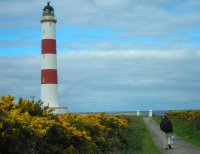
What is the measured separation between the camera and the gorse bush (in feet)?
26.7

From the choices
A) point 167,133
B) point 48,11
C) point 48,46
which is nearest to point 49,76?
point 48,46

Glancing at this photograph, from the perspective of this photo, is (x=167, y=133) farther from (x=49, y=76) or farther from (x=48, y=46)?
(x=48, y=46)

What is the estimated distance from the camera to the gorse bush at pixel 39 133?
8125 mm

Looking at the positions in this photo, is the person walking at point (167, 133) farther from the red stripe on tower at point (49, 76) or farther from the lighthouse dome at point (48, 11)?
the lighthouse dome at point (48, 11)

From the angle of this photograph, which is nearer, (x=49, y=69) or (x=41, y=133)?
(x=41, y=133)

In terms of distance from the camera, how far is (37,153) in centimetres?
918

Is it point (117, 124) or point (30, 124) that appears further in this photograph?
point (117, 124)

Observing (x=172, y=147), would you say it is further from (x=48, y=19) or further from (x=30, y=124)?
(x=48, y=19)

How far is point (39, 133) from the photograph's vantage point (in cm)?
933

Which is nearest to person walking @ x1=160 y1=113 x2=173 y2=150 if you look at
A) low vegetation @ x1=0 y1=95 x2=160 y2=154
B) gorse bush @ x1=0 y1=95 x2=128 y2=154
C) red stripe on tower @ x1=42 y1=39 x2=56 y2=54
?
low vegetation @ x1=0 y1=95 x2=160 y2=154

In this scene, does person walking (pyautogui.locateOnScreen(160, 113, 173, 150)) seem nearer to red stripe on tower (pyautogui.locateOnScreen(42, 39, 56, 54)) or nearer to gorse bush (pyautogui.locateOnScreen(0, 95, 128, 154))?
gorse bush (pyautogui.locateOnScreen(0, 95, 128, 154))

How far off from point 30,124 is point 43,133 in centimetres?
33

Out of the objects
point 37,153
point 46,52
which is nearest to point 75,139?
point 37,153

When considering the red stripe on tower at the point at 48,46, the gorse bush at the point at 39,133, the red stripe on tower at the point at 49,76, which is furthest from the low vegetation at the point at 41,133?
the red stripe on tower at the point at 48,46
